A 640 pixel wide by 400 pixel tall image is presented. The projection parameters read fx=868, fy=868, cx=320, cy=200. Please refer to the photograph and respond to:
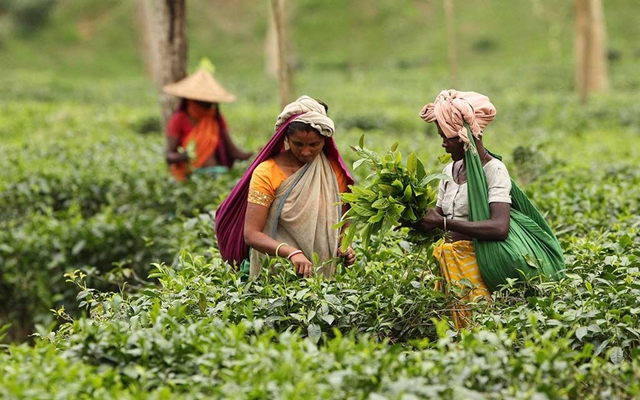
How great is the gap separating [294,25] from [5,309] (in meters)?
31.2

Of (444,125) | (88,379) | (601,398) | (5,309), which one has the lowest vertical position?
(5,309)

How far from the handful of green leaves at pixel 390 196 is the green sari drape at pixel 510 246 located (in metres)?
0.18

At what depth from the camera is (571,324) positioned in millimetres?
3814

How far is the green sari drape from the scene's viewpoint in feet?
13.7

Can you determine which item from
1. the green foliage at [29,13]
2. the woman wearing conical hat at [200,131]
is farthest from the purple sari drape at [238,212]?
the green foliage at [29,13]

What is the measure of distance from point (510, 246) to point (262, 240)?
1229 millimetres

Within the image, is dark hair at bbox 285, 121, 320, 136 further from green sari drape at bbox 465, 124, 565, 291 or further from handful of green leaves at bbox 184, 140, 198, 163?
handful of green leaves at bbox 184, 140, 198, 163

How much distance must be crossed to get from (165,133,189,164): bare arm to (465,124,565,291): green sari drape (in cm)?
390

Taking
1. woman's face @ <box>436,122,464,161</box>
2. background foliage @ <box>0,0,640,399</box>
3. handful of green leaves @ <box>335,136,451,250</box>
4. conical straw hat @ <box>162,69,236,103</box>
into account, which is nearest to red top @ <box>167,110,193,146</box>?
conical straw hat @ <box>162,69,236,103</box>

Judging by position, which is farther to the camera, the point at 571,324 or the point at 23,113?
the point at 23,113

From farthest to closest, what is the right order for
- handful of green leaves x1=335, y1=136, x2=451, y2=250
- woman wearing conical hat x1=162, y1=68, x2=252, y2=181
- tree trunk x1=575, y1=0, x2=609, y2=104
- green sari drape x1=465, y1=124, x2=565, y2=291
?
tree trunk x1=575, y1=0, x2=609, y2=104
woman wearing conical hat x1=162, y1=68, x2=252, y2=181
green sari drape x1=465, y1=124, x2=565, y2=291
handful of green leaves x1=335, y1=136, x2=451, y2=250

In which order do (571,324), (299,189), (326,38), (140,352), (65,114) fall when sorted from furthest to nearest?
(326,38), (65,114), (299,189), (571,324), (140,352)

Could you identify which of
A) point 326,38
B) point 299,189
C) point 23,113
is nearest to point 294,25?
point 326,38

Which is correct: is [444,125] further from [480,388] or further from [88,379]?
[88,379]
